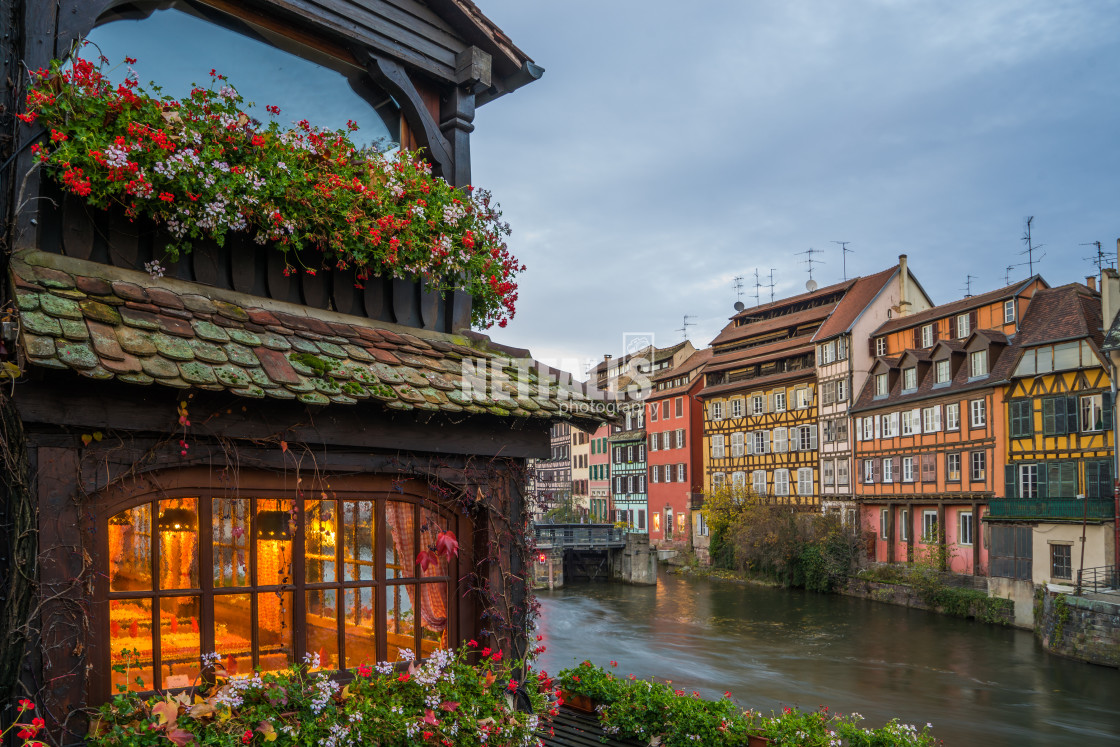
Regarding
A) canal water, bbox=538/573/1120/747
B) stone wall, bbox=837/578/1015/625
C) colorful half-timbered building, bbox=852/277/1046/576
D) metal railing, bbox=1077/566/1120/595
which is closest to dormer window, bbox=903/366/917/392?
colorful half-timbered building, bbox=852/277/1046/576

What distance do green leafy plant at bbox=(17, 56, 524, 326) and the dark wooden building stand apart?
7.3 inches

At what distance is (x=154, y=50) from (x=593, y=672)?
7177 millimetres

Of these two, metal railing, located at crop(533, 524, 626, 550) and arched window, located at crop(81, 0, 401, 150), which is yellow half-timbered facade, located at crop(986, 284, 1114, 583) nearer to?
metal railing, located at crop(533, 524, 626, 550)

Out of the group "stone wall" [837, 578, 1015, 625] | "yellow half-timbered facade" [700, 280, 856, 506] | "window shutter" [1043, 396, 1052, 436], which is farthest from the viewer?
"yellow half-timbered facade" [700, 280, 856, 506]

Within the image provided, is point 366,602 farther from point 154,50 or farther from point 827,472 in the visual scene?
point 827,472

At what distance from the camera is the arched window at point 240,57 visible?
4402 millimetres

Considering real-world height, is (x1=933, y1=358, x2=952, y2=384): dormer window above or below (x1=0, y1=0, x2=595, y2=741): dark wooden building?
above

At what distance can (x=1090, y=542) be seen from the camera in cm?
2223

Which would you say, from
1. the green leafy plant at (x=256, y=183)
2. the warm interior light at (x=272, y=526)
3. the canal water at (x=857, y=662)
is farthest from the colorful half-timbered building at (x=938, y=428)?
the warm interior light at (x=272, y=526)

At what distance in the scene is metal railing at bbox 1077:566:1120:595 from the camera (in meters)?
20.5

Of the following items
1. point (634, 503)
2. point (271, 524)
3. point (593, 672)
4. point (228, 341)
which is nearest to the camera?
point (228, 341)

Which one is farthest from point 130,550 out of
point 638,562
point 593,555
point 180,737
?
point 593,555

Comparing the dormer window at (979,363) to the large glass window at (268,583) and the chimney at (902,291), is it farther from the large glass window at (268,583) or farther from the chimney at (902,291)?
the large glass window at (268,583)

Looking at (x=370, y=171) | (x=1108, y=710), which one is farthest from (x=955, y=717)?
(x=370, y=171)
